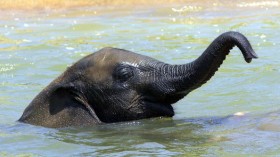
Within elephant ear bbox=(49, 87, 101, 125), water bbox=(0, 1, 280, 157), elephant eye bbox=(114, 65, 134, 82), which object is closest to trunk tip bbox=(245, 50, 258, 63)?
water bbox=(0, 1, 280, 157)

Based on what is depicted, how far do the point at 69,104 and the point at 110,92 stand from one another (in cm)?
46

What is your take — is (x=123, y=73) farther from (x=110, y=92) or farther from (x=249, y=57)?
(x=249, y=57)

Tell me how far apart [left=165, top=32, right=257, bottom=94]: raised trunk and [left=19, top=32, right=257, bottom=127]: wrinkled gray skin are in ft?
0.05

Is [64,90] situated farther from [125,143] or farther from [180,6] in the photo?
[180,6]

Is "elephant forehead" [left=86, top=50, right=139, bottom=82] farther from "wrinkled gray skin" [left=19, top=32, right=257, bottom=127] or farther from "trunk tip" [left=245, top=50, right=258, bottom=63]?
"trunk tip" [left=245, top=50, right=258, bottom=63]

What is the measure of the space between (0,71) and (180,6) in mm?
12158

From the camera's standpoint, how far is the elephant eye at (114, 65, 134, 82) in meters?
8.01

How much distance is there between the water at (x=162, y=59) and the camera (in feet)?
25.0

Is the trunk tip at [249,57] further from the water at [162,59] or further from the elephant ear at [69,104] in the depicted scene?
the elephant ear at [69,104]

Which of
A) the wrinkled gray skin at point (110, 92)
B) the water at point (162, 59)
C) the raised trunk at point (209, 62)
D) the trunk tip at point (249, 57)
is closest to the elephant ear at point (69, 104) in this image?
the wrinkled gray skin at point (110, 92)

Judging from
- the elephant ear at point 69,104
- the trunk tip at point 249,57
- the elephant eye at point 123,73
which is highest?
the trunk tip at point 249,57

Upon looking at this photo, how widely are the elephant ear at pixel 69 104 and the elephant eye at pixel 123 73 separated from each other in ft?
1.50

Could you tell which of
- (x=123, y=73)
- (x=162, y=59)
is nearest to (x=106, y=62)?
(x=123, y=73)

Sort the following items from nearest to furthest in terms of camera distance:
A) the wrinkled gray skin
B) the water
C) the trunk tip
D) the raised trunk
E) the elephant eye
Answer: the trunk tip, the raised trunk, the water, the wrinkled gray skin, the elephant eye
